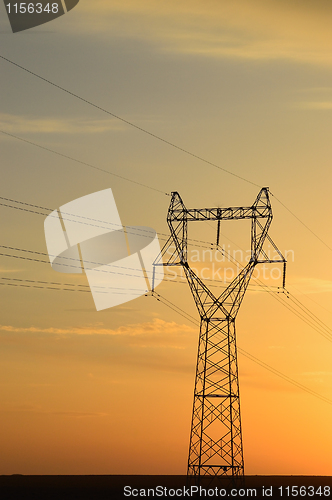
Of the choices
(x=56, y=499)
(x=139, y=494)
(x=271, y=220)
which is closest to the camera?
(x=271, y=220)

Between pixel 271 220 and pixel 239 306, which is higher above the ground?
pixel 271 220

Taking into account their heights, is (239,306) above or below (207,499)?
above

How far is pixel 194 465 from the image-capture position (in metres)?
55.5

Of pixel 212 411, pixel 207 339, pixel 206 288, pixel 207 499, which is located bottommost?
pixel 207 499

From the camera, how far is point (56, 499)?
16575 cm

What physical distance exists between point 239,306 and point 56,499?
126m

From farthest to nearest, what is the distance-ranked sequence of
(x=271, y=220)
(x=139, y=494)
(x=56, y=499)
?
1. (x=139, y=494)
2. (x=56, y=499)
3. (x=271, y=220)

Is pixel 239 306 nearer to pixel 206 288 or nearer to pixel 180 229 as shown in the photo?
pixel 206 288

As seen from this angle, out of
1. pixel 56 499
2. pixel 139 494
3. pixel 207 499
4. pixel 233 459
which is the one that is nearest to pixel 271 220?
pixel 233 459

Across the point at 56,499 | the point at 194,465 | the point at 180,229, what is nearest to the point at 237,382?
the point at 194,465

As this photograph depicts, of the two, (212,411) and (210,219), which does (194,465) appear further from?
(210,219)

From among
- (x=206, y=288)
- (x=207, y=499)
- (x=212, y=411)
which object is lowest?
(x=207, y=499)

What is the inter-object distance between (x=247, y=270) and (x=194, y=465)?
15.7 meters

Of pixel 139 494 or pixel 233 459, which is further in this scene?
pixel 139 494
